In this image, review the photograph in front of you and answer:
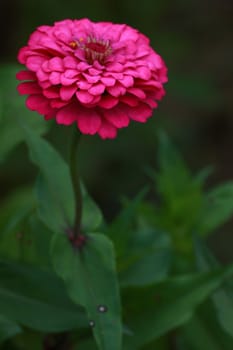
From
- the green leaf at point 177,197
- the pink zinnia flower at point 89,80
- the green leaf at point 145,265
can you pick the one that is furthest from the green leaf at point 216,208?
the pink zinnia flower at point 89,80

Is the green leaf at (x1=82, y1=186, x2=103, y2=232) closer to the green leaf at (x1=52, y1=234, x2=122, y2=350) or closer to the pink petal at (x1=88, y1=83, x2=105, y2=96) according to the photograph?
the green leaf at (x1=52, y1=234, x2=122, y2=350)

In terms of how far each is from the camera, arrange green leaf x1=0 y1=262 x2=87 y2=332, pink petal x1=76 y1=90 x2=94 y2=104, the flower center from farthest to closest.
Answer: green leaf x1=0 y1=262 x2=87 y2=332
the flower center
pink petal x1=76 y1=90 x2=94 y2=104

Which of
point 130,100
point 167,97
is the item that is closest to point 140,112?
point 130,100

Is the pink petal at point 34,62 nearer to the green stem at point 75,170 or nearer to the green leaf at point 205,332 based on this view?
the green stem at point 75,170

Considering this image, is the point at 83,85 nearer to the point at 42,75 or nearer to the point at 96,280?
the point at 42,75

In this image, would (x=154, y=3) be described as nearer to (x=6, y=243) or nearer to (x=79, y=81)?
(x=6, y=243)

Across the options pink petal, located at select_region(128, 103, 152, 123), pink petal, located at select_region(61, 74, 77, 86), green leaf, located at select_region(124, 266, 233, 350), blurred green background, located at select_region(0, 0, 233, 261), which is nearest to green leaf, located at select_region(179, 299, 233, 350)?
green leaf, located at select_region(124, 266, 233, 350)

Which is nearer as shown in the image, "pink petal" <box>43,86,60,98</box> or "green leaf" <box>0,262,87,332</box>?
"pink petal" <box>43,86,60,98</box>
